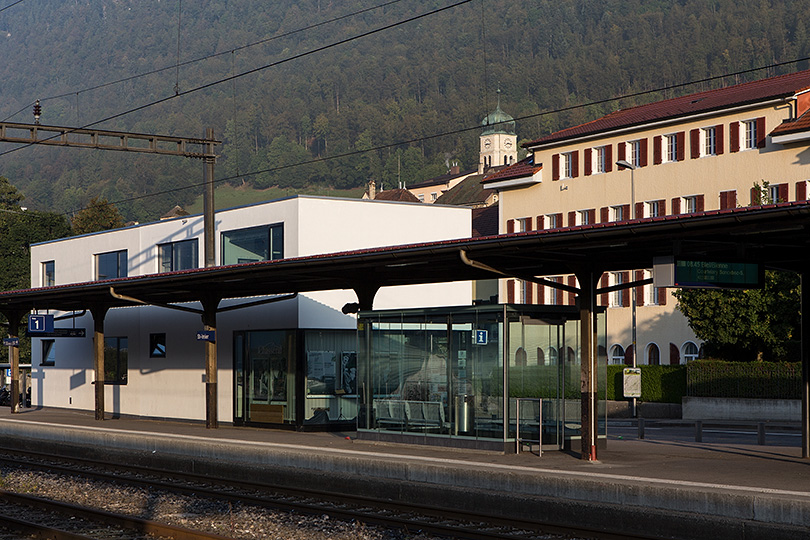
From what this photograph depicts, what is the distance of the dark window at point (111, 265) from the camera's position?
3589cm

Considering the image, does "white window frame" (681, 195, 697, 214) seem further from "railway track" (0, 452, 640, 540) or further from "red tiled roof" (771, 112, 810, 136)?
→ "railway track" (0, 452, 640, 540)

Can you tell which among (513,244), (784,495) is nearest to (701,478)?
(784,495)

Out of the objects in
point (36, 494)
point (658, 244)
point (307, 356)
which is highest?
point (658, 244)

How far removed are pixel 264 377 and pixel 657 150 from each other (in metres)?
33.1

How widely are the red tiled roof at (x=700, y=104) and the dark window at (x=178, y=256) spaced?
29.7 meters

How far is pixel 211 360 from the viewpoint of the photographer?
26672 mm

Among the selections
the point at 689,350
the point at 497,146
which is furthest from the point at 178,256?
the point at 497,146

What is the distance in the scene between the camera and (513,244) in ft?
54.2

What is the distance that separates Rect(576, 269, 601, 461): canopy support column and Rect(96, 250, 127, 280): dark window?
72.4ft

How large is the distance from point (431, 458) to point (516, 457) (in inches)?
59.2

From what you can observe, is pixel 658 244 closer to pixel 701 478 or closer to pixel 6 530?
pixel 701 478

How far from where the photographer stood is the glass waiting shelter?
18.5 meters

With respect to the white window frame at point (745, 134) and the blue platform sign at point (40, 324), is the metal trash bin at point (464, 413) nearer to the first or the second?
the blue platform sign at point (40, 324)

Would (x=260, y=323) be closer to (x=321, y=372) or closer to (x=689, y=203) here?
(x=321, y=372)
